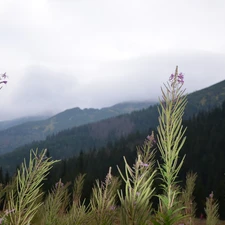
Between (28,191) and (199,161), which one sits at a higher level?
(28,191)

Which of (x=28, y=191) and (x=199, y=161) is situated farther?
(x=199, y=161)

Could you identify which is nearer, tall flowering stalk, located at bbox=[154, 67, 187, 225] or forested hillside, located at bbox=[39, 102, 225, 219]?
tall flowering stalk, located at bbox=[154, 67, 187, 225]

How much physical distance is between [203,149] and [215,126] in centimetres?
1885

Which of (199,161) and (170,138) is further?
(199,161)

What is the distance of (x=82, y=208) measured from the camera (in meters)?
3.72

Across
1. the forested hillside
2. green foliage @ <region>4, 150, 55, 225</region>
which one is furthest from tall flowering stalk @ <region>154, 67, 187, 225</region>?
the forested hillside

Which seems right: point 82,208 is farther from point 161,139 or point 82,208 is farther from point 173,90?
point 173,90

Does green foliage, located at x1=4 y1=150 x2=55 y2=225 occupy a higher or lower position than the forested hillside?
higher

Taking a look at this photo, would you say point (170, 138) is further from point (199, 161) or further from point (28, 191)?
point (199, 161)

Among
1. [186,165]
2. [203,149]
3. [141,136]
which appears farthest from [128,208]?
[141,136]

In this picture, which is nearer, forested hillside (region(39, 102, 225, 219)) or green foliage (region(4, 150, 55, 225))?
green foliage (region(4, 150, 55, 225))

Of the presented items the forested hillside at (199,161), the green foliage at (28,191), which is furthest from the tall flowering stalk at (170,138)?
the forested hillside at (199,161)

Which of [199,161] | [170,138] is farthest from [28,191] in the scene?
[199,161]

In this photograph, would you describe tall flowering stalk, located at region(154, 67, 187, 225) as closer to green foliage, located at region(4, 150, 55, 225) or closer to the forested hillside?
green foliage, located at region(4, 150, 55, 225)
